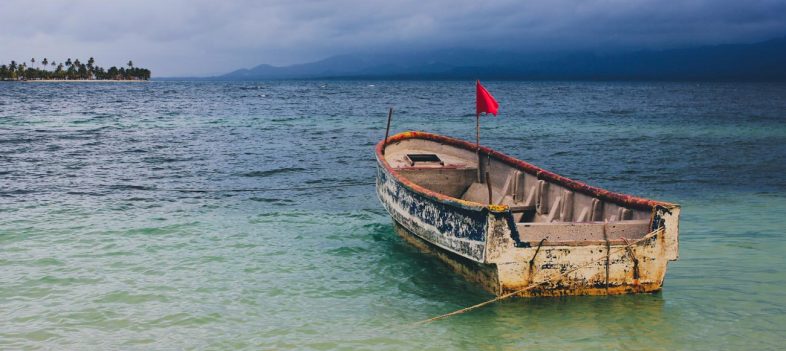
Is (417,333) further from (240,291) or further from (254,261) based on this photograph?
(254,261)

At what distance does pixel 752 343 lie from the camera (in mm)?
8297

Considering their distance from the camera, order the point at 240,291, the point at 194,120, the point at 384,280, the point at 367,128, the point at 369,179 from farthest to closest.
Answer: the point at 194,120, the point at 367,128, the point at 369,179, the point at 384,280, the point at 240,291

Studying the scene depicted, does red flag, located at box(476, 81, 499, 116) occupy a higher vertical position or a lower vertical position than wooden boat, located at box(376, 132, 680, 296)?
higher

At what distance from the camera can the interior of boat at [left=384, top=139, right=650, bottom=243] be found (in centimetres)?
A: 935

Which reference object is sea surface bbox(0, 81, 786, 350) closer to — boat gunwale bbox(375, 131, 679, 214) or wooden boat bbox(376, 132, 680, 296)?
wooden boat bbox(376, 132, 680, 296)

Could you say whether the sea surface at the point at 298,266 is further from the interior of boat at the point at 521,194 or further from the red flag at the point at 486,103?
the red flag at the point at 486,103

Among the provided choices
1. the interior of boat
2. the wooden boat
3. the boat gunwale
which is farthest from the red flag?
the boat gunwale

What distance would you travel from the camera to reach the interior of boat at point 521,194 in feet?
30.7

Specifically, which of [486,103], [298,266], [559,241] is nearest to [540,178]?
[486,103]

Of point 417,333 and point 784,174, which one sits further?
point 784,174

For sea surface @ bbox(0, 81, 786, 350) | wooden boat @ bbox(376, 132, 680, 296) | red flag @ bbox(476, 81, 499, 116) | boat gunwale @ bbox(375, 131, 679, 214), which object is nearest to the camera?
sea surface @ bbox(0, 81, 786, 350)

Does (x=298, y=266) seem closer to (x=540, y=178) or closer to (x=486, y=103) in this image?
(x=486, y=103)

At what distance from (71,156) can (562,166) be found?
69.6ft

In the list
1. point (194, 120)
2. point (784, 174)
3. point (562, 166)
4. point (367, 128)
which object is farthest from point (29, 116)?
point (784, 174)
